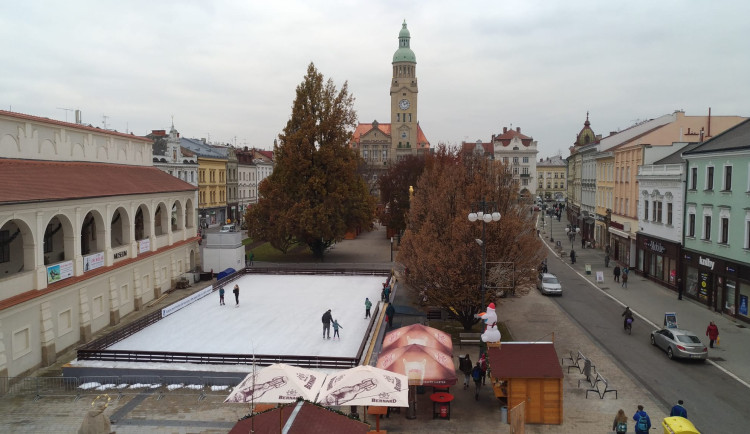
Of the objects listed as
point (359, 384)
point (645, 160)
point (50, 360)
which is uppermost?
point (645, 160)

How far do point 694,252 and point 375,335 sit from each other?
21347mm

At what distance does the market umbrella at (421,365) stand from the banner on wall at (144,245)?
20.2 meters

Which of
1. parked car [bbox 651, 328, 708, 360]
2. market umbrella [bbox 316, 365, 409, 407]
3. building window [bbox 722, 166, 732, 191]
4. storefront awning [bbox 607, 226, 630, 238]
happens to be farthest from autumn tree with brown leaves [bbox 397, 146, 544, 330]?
storefront awning [bbox 607, 226, 630, 238]

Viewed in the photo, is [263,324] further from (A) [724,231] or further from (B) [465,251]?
(A) [724,231]

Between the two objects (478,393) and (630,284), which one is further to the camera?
(630,284)

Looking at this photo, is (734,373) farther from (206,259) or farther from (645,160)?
(206,259)

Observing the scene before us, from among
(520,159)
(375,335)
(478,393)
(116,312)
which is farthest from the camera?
(520,159)

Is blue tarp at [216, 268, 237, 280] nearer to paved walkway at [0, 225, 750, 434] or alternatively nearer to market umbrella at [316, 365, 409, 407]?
paved walkway at [0, 225, 750, 434]

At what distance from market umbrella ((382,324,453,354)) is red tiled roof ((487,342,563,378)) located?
6.40 ft

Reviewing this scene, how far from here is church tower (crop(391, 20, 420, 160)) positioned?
456ft

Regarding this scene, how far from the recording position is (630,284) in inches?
1561

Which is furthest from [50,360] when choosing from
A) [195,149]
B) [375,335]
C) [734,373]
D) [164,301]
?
[195,149]

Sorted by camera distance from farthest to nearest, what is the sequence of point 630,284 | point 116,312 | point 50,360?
1. point 630,284
2. point 116,312
3. point 50,360

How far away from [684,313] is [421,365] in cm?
2067
